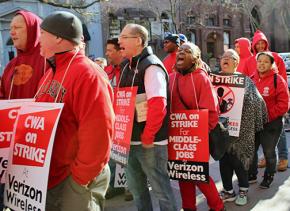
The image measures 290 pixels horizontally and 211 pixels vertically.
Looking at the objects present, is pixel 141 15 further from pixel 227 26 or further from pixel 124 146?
pixel 124 146

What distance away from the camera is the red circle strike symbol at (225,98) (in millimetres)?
4410

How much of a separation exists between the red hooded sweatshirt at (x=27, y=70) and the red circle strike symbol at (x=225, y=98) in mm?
2066

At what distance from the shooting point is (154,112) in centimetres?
327

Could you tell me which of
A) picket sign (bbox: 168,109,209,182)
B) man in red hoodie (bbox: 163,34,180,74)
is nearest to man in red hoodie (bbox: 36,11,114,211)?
picket sign (bbox: 168,109,209,182)

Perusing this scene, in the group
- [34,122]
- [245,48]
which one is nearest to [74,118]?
[34,122]

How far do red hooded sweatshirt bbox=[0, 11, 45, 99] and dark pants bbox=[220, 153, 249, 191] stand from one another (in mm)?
2335

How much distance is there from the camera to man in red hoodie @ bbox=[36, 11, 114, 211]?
2.19m

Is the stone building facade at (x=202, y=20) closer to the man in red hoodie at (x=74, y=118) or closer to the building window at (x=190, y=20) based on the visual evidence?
the building window at (x=190, y=20)

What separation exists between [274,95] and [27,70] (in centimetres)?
303

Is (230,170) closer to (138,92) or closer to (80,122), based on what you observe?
(138,92)

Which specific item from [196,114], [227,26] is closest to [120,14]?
[227,26]

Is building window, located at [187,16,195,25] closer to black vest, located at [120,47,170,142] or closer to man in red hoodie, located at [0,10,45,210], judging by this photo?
black vest, located at [120,47,170,142]

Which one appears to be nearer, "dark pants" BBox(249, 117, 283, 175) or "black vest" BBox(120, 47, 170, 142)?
"black vest" BBox(120, 47, 170, 142)

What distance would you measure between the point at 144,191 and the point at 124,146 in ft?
→ 1.76
